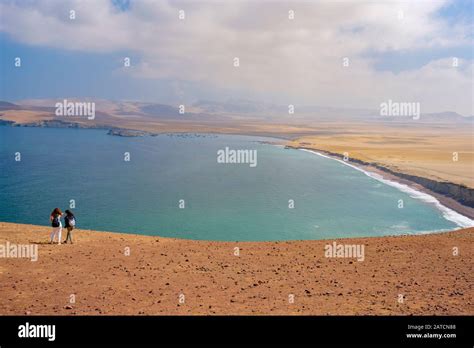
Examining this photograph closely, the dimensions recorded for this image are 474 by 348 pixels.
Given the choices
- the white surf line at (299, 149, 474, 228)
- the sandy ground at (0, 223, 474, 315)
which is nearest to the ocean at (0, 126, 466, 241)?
the white surf line at (299, 149, 474, 228)

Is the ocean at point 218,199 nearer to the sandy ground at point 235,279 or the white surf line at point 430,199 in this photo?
the white surf line at point 430,199

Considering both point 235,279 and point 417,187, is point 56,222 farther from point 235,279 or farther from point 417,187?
point 417,187

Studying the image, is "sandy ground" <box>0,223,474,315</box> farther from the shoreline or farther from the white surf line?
the shoreline

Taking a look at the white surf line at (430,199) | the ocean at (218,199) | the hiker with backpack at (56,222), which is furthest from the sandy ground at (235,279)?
the white surf line at (430,199)

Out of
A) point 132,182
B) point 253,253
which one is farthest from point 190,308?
point 132,182
